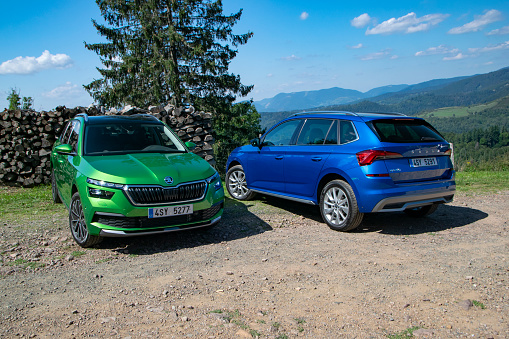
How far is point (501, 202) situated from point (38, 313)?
27.3 ft

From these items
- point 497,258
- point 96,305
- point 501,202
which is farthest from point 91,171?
point 501,202

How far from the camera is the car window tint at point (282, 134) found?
7230 millimetres

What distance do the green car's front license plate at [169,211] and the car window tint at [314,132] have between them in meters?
2.42

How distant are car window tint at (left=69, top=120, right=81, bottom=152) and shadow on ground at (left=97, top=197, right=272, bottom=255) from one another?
1.61 m

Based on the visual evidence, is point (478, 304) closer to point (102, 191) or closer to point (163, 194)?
point (163, 194)

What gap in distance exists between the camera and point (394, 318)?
3.35 metres

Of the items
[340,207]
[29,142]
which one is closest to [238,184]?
[340,207]

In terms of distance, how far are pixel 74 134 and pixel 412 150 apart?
526 centimetres

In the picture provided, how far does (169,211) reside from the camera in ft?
17.0

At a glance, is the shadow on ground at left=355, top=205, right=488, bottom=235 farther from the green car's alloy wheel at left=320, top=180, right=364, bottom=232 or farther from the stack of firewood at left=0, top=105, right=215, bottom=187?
the stack of firewood at left=0, top=105, right=215, bottom=187

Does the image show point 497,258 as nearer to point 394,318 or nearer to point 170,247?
point 394,318

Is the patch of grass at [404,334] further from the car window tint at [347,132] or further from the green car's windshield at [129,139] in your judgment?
the green car's windshield at [129,139]

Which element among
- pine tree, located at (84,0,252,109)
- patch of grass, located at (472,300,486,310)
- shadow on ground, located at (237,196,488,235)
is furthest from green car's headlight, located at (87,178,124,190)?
pine tree, located at (84,0,252,109)

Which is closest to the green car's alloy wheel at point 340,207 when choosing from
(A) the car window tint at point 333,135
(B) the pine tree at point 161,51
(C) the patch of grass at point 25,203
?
(A) the car window tint at point 333,135
